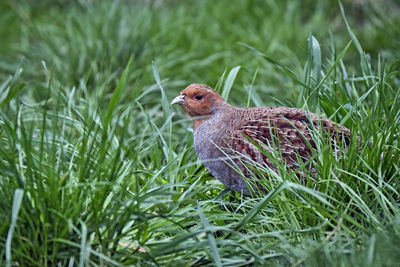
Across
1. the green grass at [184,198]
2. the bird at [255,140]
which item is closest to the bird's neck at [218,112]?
the bird at [255,140]

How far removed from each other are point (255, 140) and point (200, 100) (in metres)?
0.54

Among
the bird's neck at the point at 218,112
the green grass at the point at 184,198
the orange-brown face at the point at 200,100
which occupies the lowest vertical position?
the green grass at the point at 184,198

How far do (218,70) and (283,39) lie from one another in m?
0.85

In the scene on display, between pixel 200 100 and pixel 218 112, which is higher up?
pixel 200 100

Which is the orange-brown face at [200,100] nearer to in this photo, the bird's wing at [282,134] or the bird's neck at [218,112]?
the bird's neck at [218,112]

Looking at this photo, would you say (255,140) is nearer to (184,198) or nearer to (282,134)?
(282,134)

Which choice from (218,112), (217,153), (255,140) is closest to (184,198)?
(217,153)

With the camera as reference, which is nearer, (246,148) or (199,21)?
(246,148)

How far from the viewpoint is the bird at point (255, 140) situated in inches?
123

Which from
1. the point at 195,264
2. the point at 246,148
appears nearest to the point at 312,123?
the point at 246,148

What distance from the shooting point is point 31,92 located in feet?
17.8

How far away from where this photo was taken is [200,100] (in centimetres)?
360

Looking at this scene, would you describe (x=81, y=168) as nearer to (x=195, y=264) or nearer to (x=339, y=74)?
(x=195, y=264)

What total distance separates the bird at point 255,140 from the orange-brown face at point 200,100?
12 cm
